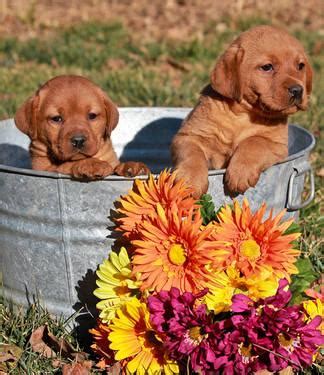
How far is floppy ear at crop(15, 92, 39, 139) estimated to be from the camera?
11.6 ft

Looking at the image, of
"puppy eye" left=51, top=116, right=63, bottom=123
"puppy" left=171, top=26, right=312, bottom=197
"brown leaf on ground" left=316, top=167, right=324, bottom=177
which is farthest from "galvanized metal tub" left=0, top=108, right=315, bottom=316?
"brown leaf on ground" left=316, top=167, right=324, bottom=177

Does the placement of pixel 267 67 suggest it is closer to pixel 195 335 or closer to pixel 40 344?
pixel 195 335

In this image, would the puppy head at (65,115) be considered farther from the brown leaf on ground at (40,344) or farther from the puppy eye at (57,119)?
the brown leaf on ground at (40,344)

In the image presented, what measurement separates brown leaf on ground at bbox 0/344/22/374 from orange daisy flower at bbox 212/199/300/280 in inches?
37.4

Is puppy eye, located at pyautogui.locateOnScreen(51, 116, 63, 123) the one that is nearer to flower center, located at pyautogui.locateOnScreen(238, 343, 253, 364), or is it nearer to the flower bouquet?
the flower bouquet

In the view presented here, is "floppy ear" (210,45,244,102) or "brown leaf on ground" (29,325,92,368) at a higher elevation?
"floppy ear" (210,45,244,102)

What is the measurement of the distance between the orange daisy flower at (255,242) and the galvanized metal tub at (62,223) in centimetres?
33

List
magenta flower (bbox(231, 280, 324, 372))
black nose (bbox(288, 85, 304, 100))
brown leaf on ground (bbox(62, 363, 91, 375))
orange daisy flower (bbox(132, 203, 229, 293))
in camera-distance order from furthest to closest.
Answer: black nose (bbox(288, 85, 304, 100)) < brown leaf on ground (bbox(62, 363, 91, 375)) < orange daisy flower (bbox(132, 203, 229, 293)) < magenta flower (bbox(231, 280, 324, 372))

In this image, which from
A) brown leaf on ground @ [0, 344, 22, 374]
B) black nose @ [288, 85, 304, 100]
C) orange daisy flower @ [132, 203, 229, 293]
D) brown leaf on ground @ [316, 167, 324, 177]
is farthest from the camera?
brown leaf on ground @ [316, 167, 324, 177]

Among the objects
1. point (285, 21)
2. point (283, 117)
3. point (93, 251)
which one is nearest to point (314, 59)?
point (285, 21)

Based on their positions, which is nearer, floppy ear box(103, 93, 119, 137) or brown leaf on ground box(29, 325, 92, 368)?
brown leaf on ground box(29, 325, 92, 368)

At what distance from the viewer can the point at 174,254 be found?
8.76 ft

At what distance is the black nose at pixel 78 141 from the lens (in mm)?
3375

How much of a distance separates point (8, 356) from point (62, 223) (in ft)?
1.90
